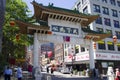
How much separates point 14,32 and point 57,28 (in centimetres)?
687

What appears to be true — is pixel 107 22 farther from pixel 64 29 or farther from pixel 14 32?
pixel 14 32

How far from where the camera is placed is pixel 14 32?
26172 millimetres

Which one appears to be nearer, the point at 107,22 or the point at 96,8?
the point at 96,8

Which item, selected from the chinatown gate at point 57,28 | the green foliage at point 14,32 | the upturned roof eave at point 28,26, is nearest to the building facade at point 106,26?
the chinatown gate at point 57,28

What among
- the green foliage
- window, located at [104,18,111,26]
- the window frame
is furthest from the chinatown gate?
window, located at [104,18,111,26]

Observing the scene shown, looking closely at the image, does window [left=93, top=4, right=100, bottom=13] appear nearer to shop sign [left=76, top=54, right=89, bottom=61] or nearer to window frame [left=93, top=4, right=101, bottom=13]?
window frame [left=93, top=4, right=101, bottom=13]

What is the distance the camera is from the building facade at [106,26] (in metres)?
36.8

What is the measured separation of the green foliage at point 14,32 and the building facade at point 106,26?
1476 centimetres

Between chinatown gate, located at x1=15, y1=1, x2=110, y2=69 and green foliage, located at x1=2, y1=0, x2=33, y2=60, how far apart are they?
3655 millimetres

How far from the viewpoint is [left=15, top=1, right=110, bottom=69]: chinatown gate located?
2138cm

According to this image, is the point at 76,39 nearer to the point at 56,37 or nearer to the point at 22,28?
the point at 56,37

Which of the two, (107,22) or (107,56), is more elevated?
(107,22)

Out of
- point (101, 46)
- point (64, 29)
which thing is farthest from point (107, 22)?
point (64, 29)

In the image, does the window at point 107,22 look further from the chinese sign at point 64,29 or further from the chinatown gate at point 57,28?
the chinese sign at point 64,29
